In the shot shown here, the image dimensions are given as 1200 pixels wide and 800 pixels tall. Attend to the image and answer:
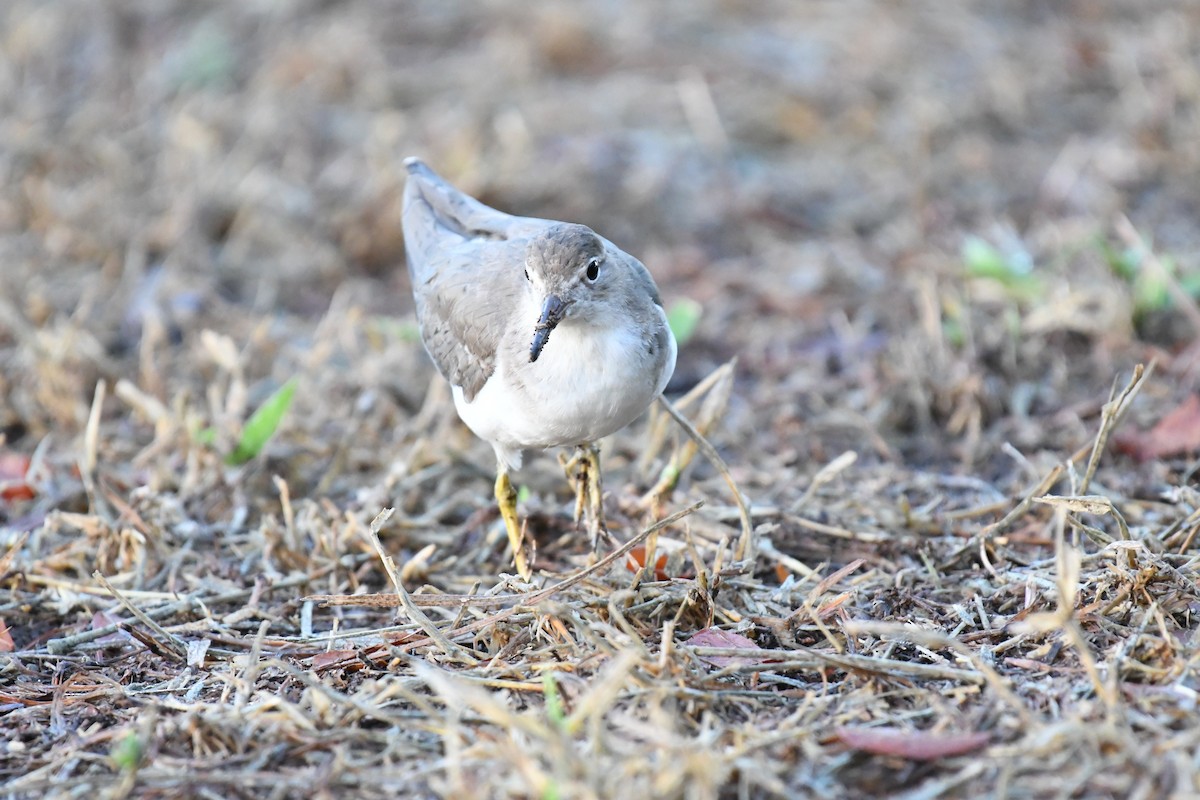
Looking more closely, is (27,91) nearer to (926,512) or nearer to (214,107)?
(214,107)

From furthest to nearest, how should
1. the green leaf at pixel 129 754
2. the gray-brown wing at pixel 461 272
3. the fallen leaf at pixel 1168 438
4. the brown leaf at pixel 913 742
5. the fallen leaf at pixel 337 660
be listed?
the fallen leaf at pixel 1168 438 → the gray-brown wing at pixel 461 272 → the fallen leaf at pixel 337 660 → the green leaf at pixel 129 754 → the brown leaf at pixel 913 742

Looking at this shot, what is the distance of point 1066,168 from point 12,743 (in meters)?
7.01

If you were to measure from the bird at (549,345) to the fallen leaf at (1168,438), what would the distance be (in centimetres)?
204

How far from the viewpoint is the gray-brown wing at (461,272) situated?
473cm

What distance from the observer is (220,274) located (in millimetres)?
7684

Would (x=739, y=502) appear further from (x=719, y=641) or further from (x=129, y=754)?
(x=129, y=754)

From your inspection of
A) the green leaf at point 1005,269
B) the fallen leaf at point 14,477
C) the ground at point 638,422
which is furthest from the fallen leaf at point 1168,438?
the fallen leaf at point 14,477

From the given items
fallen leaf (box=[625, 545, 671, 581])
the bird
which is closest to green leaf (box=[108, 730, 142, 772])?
the bird

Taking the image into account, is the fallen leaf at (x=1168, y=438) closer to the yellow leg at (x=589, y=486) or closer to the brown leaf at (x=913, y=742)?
the yellow leg at (x=589, y=486)

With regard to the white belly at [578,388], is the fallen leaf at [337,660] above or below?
below

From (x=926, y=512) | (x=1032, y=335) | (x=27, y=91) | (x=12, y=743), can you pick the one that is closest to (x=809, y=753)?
(x=926, y=512)

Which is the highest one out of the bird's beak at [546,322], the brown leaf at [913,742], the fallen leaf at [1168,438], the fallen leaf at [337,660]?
the bird's beak at [546,322]

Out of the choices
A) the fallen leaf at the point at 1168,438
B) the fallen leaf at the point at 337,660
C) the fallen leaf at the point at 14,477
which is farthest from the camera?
the fallen leaf at the point at 14,477

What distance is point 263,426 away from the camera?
5387 mm
